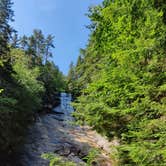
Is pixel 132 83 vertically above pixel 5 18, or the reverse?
pixel 5 18

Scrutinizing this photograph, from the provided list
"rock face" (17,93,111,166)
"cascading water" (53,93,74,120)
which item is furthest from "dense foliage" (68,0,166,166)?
"cascading water" (53,93,74,120)

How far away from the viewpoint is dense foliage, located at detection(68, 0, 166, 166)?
22.1 ft

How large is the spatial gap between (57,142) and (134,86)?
42.5 ft

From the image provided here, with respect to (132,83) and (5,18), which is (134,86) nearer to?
(132,83)

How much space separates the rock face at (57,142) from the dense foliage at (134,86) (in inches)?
206

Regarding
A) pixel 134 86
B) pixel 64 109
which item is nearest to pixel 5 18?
pixel 64 109

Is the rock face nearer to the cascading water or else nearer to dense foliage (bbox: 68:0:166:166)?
the cascading water

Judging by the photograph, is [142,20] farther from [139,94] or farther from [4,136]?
[4,136]

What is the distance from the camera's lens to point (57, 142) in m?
19.5

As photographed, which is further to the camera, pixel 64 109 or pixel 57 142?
pixel 64 109

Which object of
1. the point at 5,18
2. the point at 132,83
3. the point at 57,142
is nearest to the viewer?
the point at 132,83

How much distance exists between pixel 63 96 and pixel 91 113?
31831 millimetres

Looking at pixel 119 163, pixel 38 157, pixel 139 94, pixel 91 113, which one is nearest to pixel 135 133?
pixel 139 94

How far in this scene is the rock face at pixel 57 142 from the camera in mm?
15703
